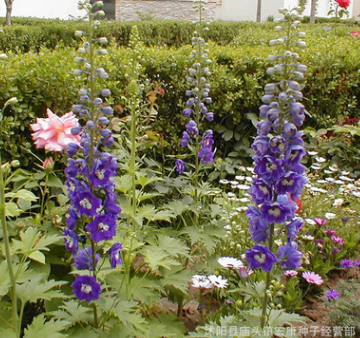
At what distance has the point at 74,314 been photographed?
173 centimetres

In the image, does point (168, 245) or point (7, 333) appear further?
point (168, 245)

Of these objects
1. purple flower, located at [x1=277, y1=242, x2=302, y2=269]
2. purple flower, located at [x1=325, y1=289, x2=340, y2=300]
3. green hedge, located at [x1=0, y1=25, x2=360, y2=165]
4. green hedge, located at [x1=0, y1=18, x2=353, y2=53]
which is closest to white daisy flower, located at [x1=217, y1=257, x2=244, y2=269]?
purple flower, located at [x1=325, y1=289, x2=340, y2=300]

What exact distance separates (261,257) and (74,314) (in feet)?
2.56

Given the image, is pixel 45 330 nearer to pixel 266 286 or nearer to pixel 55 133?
pixel 266 286

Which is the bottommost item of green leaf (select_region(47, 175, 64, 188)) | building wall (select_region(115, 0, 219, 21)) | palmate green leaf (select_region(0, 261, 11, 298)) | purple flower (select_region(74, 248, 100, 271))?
palmate green leaf (select_region(0, 261, 11, 298))

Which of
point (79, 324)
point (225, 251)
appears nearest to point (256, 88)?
point (225, 251)

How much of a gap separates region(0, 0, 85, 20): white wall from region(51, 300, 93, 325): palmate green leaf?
1826 cm

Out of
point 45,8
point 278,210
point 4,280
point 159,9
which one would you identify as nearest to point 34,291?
point 4,280

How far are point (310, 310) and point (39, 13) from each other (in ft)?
64.8

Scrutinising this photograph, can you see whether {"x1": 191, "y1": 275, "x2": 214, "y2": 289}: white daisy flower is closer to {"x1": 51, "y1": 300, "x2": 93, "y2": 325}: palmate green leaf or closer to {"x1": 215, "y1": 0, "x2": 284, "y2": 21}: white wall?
{"x1": 51, "y1": 300, "x2": 93, "y2": 325}: palmate green leaf

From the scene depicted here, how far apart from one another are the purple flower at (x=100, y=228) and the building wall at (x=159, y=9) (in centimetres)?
2334

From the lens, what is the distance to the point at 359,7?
3316cm

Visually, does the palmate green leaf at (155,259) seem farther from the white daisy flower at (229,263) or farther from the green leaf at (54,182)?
the green leaf at (54,182)

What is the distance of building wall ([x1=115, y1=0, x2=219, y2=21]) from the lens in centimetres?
2350
